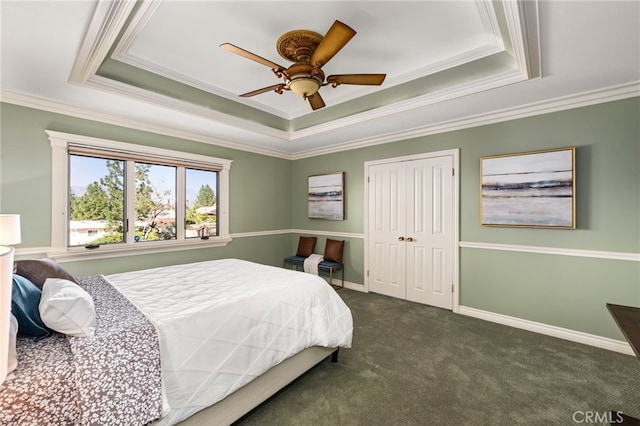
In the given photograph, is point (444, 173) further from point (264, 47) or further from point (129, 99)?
point (129, 99)

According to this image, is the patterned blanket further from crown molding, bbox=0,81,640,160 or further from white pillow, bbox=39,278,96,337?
crown molding, bbox=0,81,640,160

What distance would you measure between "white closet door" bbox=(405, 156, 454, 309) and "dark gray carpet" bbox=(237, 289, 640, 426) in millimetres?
825

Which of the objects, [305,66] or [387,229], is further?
[387,229]

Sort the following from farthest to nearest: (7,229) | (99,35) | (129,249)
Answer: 1. (129,249)
2. (99,35)
3. (7,229)

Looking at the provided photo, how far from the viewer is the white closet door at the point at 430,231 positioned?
378 cm

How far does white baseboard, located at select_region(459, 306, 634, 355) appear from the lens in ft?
8.91

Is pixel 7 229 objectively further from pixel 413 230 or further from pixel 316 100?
pixel 413 230

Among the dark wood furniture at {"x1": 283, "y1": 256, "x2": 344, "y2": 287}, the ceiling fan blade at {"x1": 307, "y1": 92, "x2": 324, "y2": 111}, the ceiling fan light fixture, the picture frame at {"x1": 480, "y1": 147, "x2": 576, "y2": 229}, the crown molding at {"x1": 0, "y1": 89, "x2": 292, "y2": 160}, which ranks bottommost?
the dark wood furniture at {"x1": 283, "y1": 256, "x2": 344, "y2": 287}

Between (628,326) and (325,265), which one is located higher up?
(628,326)

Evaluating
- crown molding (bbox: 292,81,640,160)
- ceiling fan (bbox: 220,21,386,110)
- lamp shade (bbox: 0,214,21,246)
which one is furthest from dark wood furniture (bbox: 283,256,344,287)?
lamp shade (bbox: 0,214,21,246)

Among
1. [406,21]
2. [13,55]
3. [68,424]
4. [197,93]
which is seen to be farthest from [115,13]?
[68,424]

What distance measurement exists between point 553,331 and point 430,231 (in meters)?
1.67

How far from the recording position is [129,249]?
347cm

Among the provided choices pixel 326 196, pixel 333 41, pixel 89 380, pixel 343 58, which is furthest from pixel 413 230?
pixel 89 380
